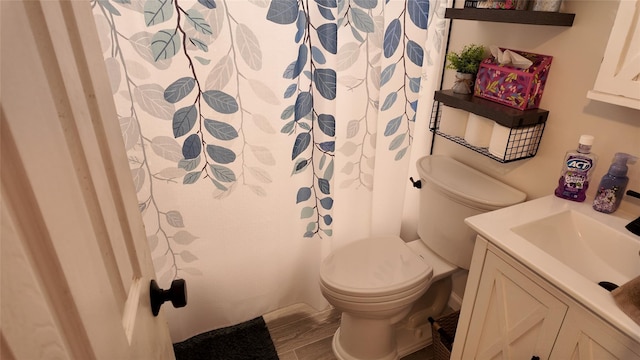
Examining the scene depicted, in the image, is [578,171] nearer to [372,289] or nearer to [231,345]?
[372,289]

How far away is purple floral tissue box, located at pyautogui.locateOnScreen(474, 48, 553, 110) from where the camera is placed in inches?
48.6

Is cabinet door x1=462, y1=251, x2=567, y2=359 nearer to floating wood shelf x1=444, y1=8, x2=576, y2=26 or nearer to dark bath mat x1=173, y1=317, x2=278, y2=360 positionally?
floating wood shelf x1=444, y1=8, x2=576, y2=26

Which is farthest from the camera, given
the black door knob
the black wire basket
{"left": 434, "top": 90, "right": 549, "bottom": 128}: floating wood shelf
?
the black wire basket

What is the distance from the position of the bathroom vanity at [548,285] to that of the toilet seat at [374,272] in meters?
0.27

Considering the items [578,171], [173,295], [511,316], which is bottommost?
[511,316]

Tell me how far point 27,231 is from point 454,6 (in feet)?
5.54

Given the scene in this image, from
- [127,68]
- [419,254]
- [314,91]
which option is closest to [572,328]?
[419,254]

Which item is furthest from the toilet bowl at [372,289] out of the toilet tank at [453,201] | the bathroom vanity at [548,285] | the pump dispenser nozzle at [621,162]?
the pump dispenser nozzle at [621,162]

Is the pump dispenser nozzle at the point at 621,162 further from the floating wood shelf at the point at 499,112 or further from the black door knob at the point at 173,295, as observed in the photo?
the black door knob at the point at 173,295

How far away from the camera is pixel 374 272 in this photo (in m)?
1.49

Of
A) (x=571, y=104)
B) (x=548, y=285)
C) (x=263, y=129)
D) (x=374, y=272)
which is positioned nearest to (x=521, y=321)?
(x=548, y=285)

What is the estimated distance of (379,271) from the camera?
1492 millimetres

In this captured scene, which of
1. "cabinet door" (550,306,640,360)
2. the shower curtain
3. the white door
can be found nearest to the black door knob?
the white door

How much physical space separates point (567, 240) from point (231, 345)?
1.45m
